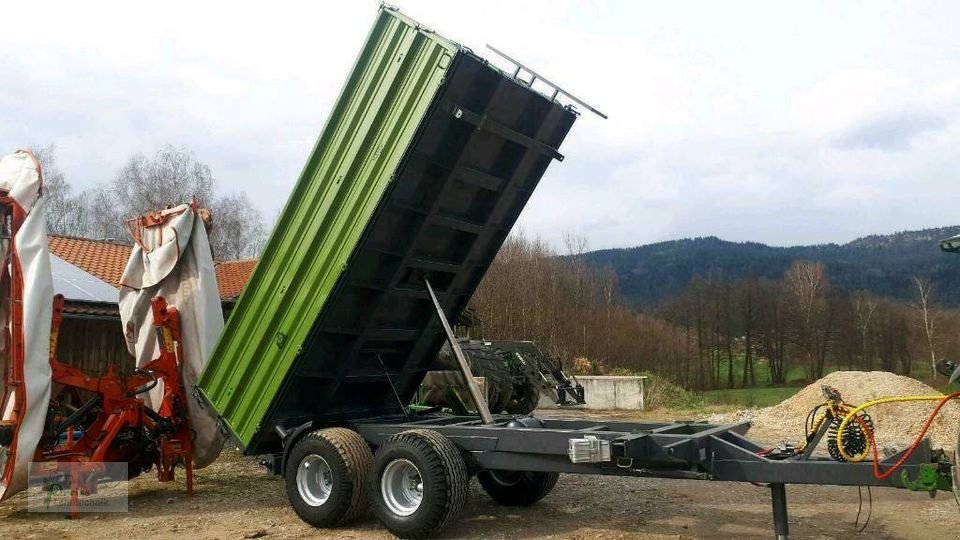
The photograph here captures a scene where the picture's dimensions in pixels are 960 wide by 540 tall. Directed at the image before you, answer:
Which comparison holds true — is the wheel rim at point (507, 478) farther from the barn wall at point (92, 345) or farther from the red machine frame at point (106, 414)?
the barn wall at point (92, 345)

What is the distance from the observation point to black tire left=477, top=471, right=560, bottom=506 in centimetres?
753

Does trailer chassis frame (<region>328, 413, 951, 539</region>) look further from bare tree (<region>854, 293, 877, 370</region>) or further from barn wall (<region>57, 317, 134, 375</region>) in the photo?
bare tree (<region>854, 293, 877, 370</region>)

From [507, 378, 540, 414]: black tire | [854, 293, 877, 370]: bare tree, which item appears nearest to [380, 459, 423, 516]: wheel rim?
[507, 378, 540, 414]: black tire

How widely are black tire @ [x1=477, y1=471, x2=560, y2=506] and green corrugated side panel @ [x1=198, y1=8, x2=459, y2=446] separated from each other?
233cm

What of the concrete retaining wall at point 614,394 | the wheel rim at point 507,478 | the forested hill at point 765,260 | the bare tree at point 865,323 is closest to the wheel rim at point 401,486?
the wheel rim at point 507,478

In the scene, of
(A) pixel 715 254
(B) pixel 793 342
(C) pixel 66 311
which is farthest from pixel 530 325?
(A) pixel 715 254

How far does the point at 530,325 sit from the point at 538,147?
30.2 metres

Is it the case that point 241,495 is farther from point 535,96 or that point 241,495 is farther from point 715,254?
point 715,254

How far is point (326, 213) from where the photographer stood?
6.57m

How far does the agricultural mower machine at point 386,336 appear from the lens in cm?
598

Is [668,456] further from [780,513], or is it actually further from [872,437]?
[872,437]

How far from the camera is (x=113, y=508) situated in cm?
772

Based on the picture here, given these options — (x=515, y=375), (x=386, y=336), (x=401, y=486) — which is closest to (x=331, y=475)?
(x=401, y=486)

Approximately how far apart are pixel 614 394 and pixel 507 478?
1662 cm
